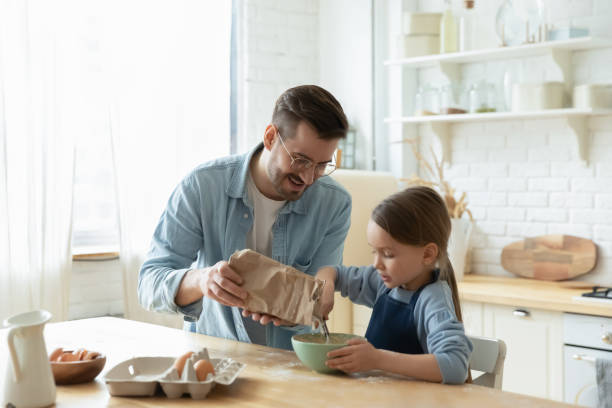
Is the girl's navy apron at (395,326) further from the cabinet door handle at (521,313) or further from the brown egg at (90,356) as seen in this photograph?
the cabinet door handle at (521,313)

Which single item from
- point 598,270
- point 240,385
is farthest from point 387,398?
point 598,270

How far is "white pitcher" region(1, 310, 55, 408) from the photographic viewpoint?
1305 millimetres

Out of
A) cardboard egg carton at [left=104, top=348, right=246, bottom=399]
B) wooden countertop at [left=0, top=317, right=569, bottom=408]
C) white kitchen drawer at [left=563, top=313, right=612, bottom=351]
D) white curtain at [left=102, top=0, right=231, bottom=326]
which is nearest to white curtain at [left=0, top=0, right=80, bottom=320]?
white curtain at [left=102, top=0, right=231, bottom=326]

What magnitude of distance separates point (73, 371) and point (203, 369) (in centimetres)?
29

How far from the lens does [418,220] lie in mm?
1752

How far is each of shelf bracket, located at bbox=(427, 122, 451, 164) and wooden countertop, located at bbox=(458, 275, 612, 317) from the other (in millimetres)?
750

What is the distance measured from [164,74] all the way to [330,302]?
212 cm

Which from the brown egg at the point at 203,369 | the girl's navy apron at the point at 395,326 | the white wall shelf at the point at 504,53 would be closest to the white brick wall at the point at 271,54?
the white wall shelf at the point at 504,53

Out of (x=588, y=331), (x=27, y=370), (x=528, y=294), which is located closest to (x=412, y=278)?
(x=27, y=370)

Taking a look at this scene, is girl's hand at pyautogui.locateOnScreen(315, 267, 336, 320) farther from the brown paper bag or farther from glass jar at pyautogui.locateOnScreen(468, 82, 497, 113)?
glass jar at pyautogui.locateOnScreen(468, 82, 497, 113)

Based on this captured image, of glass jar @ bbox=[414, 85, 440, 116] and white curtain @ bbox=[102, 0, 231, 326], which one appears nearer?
white curtain @ bbox=[102, 0, 231, 326]

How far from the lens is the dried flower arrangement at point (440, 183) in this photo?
143 inches

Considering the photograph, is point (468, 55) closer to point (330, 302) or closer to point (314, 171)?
point (314, 171)

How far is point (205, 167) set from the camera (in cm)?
206
